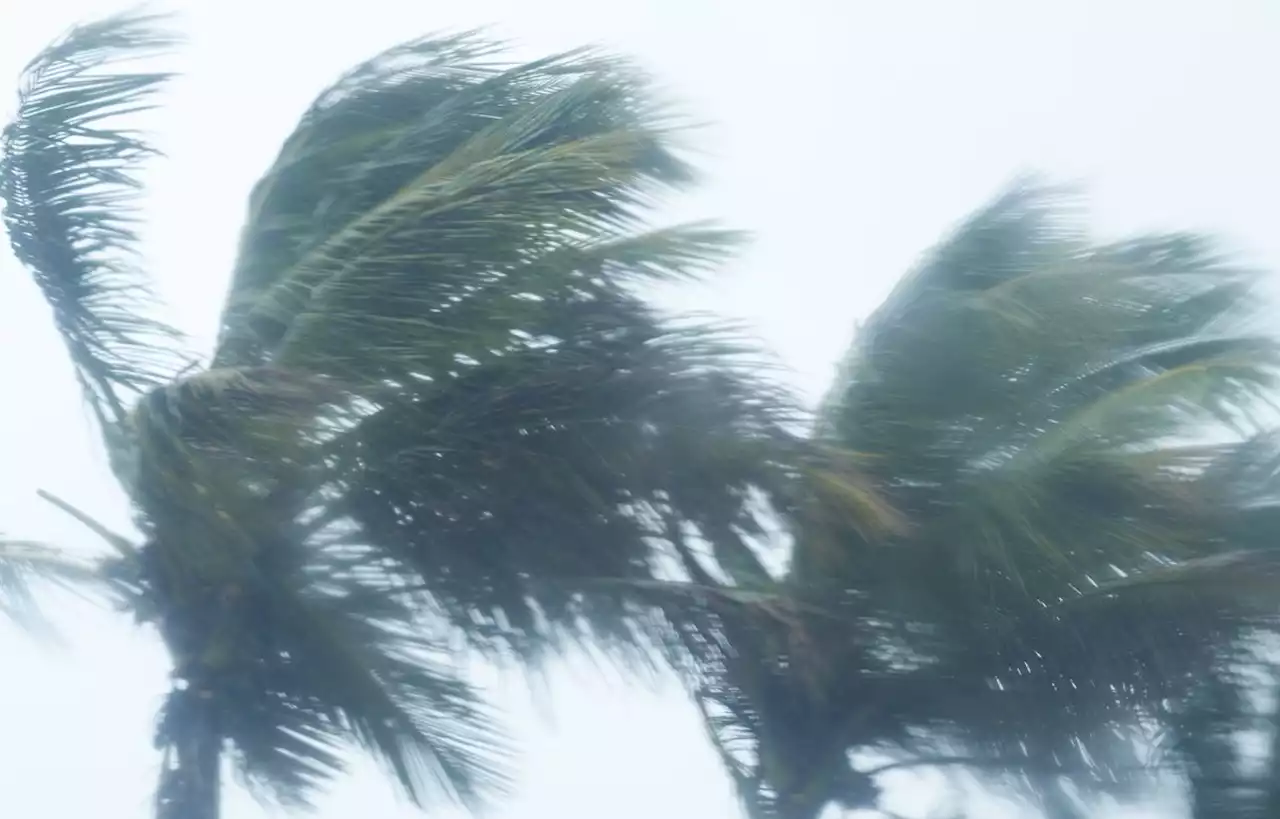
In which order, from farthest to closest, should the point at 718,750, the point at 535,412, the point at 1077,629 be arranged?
1. the point at 718,750
2. the point at 1077,629
3. the point at 535,412

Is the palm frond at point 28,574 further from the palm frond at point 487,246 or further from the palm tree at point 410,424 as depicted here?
the palm frond at point 487,246

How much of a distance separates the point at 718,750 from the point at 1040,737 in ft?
4.04

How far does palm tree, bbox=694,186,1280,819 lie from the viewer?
18.5 feet

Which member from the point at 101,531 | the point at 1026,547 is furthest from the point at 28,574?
the point at 1026,547

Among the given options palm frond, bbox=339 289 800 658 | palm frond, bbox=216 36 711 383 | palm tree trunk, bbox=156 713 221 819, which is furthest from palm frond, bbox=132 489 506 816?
palm frond, bbox=216 36 711 383

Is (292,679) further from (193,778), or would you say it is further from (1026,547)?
(1026,547)

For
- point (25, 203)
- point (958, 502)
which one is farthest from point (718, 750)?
point (25, 203)

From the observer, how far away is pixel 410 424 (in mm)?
5402

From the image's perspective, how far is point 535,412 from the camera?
5.41 meters

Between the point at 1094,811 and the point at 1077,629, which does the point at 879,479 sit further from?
the point at 1094,811

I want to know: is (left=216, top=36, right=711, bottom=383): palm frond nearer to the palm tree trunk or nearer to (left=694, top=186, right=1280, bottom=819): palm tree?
(left=694, top=186, right=1280, bottom=819): palm tree

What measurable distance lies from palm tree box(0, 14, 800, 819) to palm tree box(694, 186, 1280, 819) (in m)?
0.56

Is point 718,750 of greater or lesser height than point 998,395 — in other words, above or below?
below

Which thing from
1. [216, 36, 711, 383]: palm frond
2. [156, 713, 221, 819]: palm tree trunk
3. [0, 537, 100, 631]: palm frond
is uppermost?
[216, 36, 711, 383]: palm frond
